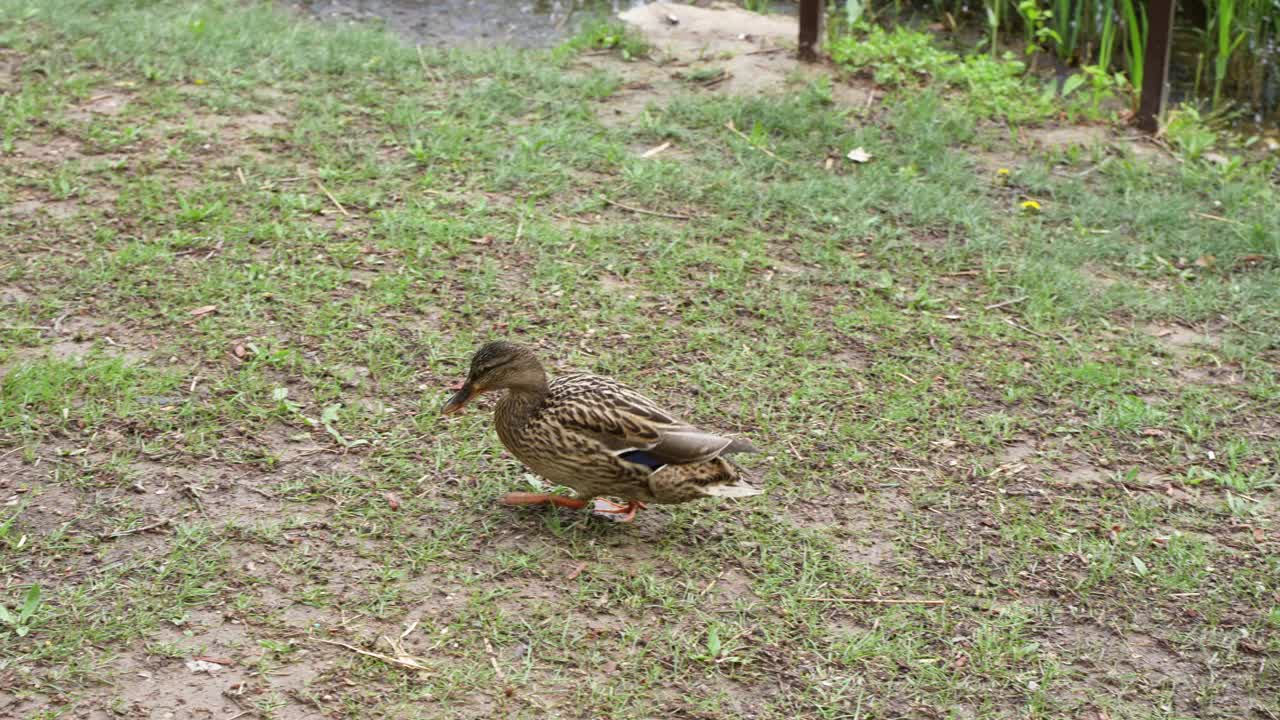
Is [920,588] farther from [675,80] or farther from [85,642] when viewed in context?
[675,80]

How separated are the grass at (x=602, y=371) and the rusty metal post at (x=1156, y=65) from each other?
406mm

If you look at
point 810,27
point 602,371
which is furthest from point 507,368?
point 810,27

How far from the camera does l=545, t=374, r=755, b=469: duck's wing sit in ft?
13.5

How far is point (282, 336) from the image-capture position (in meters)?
5.14

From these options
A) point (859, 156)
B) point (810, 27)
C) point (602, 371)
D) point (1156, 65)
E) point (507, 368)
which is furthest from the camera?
point (810, 27)

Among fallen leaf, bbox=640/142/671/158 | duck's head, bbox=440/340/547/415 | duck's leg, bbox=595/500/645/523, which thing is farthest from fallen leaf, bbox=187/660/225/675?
fallen leaf, bbox=640/142/671/158

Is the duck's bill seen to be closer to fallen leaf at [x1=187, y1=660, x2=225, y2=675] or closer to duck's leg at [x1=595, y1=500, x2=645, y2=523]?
duck's leg at [x1=595, y1=500, x2=645, y2=523]

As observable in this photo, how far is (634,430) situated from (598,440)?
0.39 feet

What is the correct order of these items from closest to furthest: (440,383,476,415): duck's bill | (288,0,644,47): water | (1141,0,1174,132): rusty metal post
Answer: (440,383,476,415): duck's bill
(1141,0,1174,132): rusty metal post
(288,0,644,47): water

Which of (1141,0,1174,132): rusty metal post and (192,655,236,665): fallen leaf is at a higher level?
(1141,0,1174,132): rusty metal post

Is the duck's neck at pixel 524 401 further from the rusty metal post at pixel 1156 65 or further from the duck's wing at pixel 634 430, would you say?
the rusty metal post at pixel 1156 65

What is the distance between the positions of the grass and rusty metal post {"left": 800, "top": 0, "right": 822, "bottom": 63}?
75 cm

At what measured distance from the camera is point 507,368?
13.8 feet

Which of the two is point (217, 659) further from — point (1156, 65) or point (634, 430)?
point (1156, 65)
